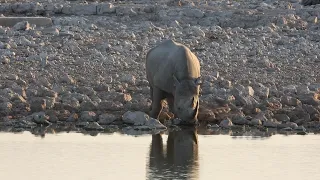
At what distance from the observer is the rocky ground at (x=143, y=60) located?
17094 mm

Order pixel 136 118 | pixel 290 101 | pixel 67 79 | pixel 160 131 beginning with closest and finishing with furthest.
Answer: pixel 160 131 < pixel 136 118 < pixel 290 101 < pixel 67 79

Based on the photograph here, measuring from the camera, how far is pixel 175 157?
14.2m

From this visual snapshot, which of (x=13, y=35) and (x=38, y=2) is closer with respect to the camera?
(x=13, y=35)

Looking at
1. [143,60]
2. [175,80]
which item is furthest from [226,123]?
[143,60]

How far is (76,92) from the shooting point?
18.2 meters

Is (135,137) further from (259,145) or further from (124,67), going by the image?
(124,67)

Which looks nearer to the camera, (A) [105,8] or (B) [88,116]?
(B) [88,116]

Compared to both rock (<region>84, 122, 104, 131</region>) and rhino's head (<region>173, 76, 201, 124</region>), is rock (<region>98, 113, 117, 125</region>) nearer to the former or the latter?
rock (<region>84, 122, 104, 131</region>)

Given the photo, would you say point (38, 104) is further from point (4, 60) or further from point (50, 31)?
point (50, 31)

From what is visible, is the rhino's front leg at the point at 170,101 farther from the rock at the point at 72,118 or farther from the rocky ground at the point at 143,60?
the rock at the point at 72,118

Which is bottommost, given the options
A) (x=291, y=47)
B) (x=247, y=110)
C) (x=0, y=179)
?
(x=0, y=179)

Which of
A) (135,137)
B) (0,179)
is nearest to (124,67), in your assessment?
(135,137)

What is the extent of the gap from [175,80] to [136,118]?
0.75 m

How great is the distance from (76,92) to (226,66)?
4033mm
